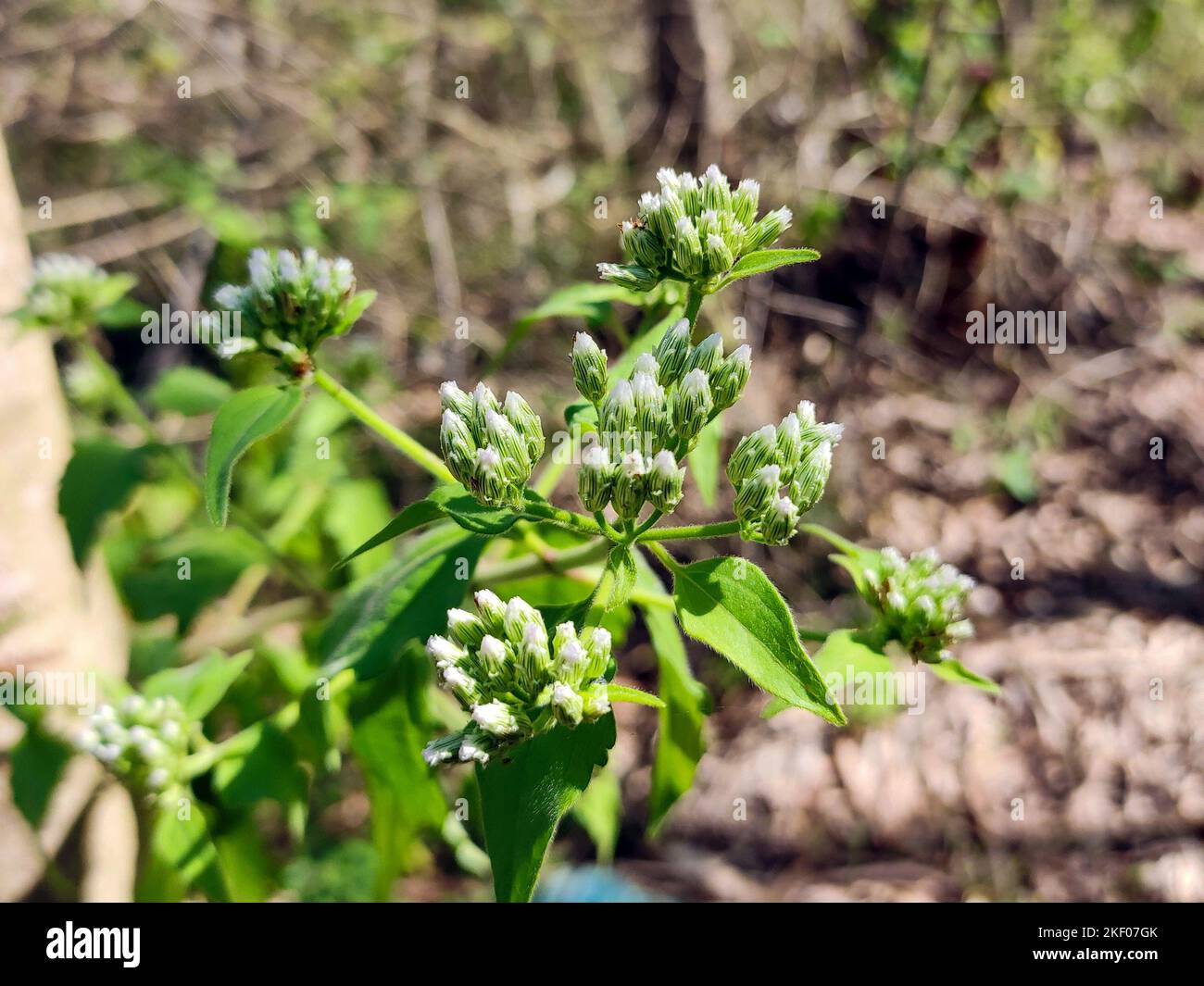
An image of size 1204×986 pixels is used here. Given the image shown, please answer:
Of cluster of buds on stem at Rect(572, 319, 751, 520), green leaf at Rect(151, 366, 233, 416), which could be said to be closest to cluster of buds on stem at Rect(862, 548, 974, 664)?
cluster of buds on stem at Rect(572, 319, 751, 520)

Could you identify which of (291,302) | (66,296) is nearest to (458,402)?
(291,302)

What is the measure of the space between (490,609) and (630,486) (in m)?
0.38

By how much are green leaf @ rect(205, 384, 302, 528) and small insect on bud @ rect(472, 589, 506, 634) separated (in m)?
0.53

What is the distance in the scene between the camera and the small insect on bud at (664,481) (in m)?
1.74

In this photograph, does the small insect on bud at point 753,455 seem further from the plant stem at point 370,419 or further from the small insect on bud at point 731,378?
the plant stem at point 370,419

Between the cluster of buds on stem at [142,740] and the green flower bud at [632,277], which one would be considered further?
the cluster of buds on stem at [142,740]

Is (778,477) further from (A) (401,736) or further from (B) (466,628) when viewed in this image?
(A) (401,736)

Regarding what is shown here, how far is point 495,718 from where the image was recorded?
65.6 inches

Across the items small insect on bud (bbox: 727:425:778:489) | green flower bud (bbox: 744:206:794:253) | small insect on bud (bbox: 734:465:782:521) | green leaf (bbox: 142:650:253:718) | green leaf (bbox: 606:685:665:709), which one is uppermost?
green flower bud (bbox: 744:206:794:253)

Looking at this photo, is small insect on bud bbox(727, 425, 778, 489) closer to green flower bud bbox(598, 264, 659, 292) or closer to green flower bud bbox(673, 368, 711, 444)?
green flower bud bbox(673, 368, 711, 444)

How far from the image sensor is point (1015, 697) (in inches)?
177

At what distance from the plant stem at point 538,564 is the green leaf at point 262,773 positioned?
0.66m

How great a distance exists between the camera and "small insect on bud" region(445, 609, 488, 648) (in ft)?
5.98

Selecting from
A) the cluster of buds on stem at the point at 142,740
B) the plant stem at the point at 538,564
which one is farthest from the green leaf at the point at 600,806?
the cluster of buds on stem at the point at 142,740
